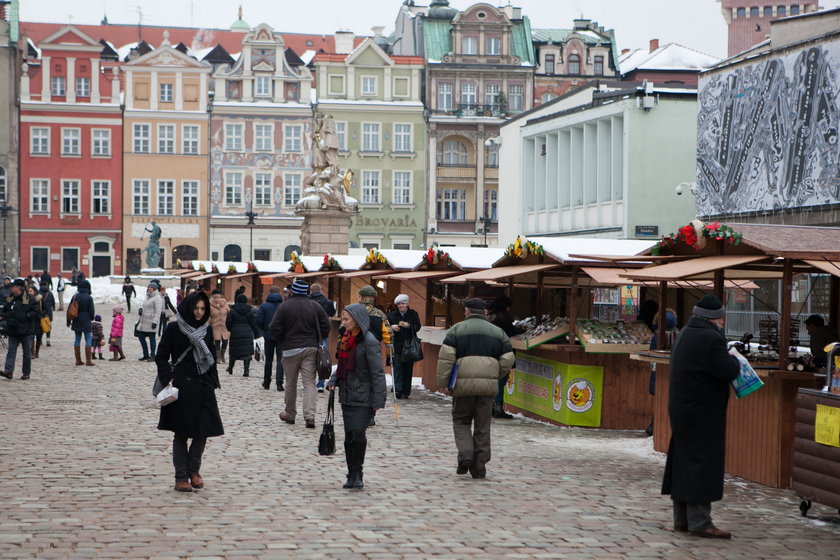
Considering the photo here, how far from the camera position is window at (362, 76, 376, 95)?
71250 mm

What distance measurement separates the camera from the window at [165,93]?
6981 centimetres

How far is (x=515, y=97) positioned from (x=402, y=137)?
6.73 meters

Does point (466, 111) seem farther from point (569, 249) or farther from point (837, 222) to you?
point (569, 249)

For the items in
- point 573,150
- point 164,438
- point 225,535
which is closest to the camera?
point 225,535

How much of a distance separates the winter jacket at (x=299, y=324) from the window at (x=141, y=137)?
57.0m

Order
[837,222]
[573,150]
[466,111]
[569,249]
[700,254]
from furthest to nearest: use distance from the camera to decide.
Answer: [466,111] → [573,150] → [837,222] → [569,249] → [700,254]

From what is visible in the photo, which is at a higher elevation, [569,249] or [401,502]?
[569,249]

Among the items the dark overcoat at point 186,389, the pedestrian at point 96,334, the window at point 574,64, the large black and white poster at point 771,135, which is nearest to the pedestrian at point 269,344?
the pedestrian at point 96,334

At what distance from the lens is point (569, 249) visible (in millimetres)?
16656

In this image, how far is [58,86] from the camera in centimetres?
6869

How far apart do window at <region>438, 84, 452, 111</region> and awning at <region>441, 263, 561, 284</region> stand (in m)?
52.4

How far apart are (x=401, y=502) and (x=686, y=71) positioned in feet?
192

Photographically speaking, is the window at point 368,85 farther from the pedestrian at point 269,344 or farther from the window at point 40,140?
the pedestrian at point 269,344

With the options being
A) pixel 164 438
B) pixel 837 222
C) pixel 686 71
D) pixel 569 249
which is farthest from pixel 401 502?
pixel 686 71
